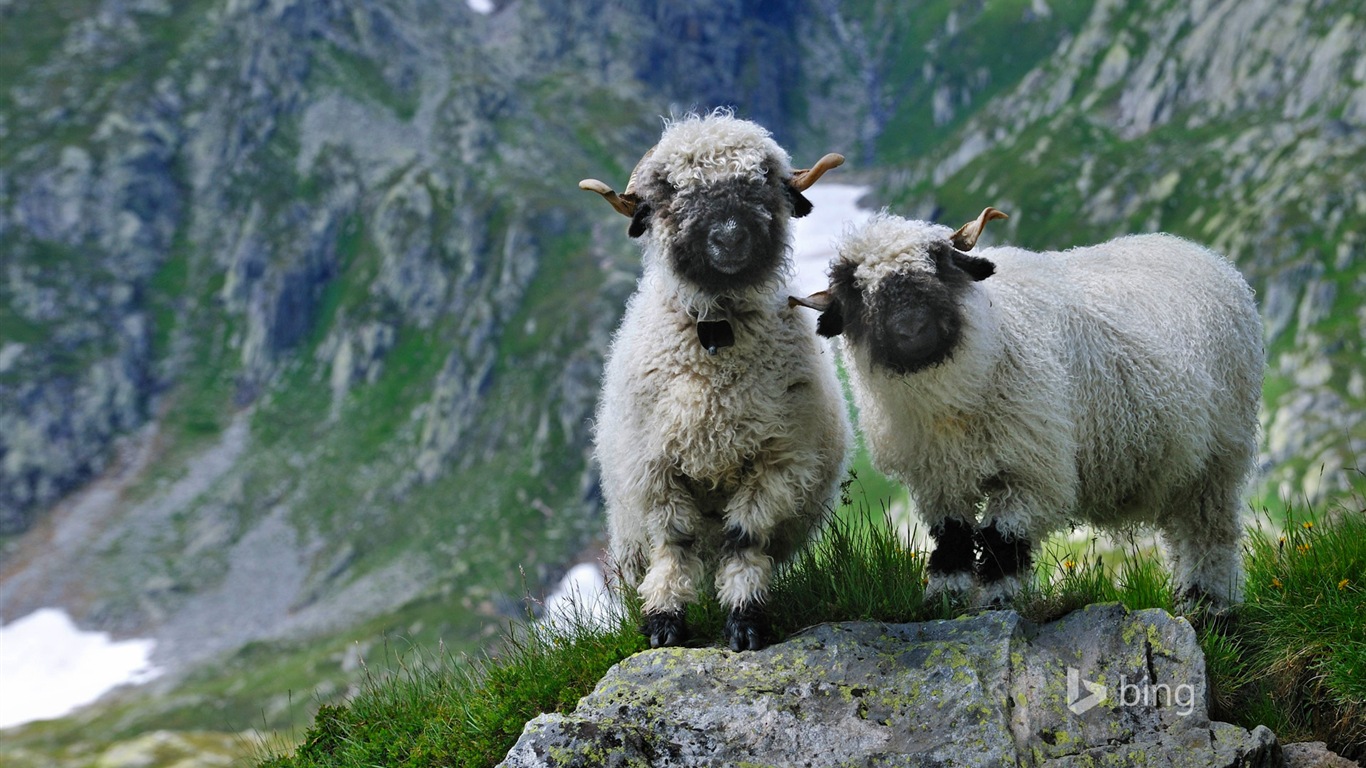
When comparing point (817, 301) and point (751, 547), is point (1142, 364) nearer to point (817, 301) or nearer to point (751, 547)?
point (817, 301)

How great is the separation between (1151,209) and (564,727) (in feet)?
689

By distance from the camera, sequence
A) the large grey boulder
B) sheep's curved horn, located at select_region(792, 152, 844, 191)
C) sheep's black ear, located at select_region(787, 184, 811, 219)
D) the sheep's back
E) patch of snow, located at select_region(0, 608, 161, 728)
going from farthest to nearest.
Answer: patch of snow, located at select_region(0, 608, 161, 728) → the sheep's back → sheep's black ear, located at select_region(787, 184, 811, 219) → sheep's curved horn, located at select_region(792, 152, 844, 191) → the large grey boulder

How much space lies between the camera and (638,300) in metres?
10.3

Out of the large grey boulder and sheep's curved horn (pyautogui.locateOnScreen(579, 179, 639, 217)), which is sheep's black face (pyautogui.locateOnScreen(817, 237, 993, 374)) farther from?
the large grey boulder

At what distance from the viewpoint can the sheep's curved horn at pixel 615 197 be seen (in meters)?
8.78

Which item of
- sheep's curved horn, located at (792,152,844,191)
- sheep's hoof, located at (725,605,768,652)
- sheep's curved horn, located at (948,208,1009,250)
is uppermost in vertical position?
sheep's curved horn, located at (792,152,844,191)

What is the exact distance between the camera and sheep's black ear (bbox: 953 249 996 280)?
8805 mm

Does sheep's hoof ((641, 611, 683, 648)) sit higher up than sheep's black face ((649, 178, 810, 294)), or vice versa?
sheep's black face ((649, 178, 810, 294))

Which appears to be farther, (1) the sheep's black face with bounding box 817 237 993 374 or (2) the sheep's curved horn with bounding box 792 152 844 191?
(2) the sheep's curved horn with bounding box 792 152 844 191

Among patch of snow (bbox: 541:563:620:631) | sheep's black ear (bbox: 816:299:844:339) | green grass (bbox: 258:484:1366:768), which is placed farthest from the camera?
patch of snow (bbox: 541:563:620:631)

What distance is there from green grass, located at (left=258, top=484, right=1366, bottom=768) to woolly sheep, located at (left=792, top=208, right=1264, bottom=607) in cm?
46

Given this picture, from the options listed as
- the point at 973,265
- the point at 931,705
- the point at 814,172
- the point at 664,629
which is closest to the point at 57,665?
the point at 664,629

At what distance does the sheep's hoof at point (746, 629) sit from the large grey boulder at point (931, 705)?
0.14m

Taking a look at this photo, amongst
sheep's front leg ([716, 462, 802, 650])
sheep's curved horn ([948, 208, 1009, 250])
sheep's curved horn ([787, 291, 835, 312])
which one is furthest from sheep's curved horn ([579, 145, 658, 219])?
sheep's curved horn ([948, 208, 1009, 250])
